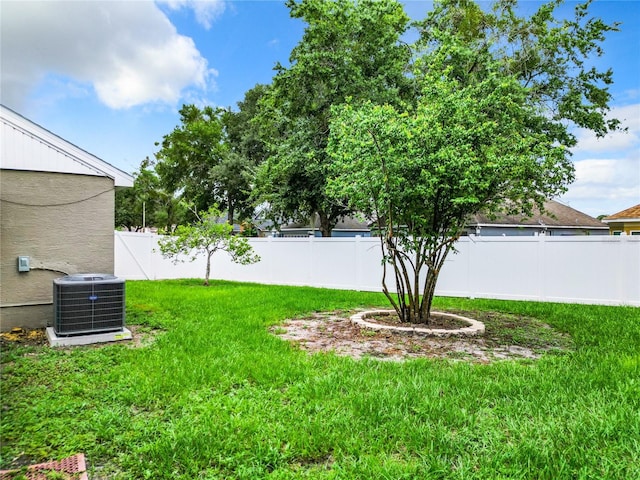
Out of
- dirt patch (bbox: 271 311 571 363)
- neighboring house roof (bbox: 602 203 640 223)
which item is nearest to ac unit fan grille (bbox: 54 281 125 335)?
dirt patch (bbox: 271 311 571 363)

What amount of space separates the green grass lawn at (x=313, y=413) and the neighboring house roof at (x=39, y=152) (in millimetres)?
2561

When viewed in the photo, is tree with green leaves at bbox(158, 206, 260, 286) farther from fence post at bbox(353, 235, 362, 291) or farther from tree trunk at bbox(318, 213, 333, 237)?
tree trunk at bbox(318, 213, 333, 237)

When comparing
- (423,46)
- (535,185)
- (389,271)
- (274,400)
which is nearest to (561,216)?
(423,46)

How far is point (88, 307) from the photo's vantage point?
5.20m

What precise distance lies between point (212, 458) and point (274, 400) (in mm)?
867

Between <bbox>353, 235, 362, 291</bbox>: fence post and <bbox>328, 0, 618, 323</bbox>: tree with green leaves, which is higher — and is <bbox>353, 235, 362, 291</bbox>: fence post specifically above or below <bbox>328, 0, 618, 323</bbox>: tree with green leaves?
below

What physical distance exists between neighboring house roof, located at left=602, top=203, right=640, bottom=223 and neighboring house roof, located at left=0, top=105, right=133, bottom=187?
22.6m

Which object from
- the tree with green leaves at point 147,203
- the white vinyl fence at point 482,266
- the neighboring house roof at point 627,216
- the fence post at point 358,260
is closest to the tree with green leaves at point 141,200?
the tree with green leaves at point 147,203

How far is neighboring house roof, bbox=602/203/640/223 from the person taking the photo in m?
19.6

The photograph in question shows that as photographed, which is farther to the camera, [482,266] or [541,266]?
[482,266]

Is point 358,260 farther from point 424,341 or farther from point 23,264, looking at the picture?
point 23,264

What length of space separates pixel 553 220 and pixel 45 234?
21.0 m

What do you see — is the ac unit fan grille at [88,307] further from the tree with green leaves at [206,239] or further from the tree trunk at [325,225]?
the tree trunk at [325,225]

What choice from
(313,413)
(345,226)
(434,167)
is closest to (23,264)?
(313,413)
